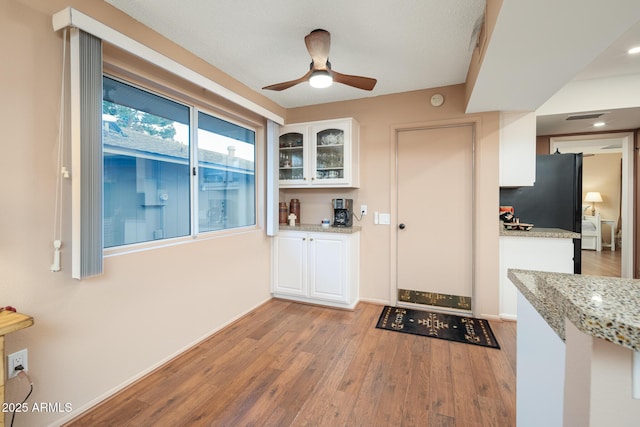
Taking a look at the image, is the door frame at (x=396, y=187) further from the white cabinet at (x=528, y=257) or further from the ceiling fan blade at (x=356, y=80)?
the ceiling fan blade at (x=356, y=80)

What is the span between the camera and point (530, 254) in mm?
2982

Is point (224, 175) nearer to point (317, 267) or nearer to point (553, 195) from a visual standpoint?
point (317, 267)

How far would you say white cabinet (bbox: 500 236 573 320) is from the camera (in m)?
2.90

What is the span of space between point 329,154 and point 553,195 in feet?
8.68

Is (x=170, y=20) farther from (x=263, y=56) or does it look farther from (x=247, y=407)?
(x=247, y=407)

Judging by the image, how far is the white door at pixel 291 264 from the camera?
346 centimetres

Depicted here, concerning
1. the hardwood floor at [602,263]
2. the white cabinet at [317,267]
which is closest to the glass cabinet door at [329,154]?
the white cabinet at [317,267]

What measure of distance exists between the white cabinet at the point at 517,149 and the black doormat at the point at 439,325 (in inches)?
60.3

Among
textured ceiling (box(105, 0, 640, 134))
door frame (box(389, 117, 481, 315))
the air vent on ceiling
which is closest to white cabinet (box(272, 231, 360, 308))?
door frame (box(389, 117, 481, 315))

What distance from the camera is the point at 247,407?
1.79 m

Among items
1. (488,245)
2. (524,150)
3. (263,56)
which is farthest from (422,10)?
(488,245)

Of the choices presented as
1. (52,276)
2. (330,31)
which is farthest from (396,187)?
(52,276)

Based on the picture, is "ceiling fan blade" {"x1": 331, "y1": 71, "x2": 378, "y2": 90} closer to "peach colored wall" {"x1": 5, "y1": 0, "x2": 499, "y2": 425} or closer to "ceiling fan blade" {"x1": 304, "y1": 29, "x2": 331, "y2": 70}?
"ceiling fan blade" {"x1": 304, "y1": 29, "x2": 331, "y2": 70}

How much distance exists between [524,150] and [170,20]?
3.40 meters
